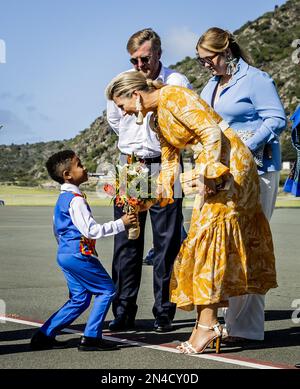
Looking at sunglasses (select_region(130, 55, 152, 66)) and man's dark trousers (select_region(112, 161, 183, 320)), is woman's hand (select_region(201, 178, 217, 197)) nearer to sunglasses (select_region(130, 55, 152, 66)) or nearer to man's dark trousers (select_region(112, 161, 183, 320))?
man's dark trousers (select_region(112, 161, 183, 320))

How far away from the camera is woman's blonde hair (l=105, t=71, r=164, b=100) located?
21.0ft

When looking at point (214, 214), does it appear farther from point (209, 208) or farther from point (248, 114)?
point (248, 114)

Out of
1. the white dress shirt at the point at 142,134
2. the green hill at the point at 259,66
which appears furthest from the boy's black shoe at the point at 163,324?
the green hill at the point at 259,66

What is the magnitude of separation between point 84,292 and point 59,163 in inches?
40.3

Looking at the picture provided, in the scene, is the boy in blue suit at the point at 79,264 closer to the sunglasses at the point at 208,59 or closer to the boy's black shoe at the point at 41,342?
the boy's black shoe at the point at 41,342

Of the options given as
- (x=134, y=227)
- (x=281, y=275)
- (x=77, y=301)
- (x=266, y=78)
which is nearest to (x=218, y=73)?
(x=266, y=78)

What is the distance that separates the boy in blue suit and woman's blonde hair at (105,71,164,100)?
66cm

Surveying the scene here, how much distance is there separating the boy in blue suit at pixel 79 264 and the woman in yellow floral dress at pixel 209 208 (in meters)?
0.55

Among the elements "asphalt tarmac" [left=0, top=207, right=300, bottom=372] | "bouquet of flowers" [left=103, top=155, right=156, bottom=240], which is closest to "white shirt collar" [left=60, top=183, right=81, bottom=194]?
"bouquet of flowers" [left=103, top=155, right=156, bottom=240]

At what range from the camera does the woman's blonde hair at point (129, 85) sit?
6.41 m

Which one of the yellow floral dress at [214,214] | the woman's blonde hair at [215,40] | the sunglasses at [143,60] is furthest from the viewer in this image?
the sunglasses at [143,60]

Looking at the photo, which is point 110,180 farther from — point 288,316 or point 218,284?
point 288,316

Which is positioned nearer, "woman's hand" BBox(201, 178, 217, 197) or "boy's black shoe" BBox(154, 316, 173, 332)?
"woman's hand" BBox(201, 178, 217, 197)
